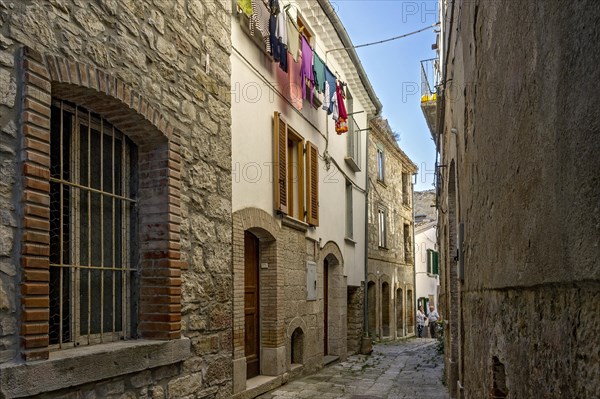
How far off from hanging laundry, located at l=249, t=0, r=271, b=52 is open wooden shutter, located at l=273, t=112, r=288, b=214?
1.20 meters

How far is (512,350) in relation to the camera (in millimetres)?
2453

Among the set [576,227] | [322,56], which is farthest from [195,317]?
[322,56]

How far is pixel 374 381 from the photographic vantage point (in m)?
Answer: 9.70

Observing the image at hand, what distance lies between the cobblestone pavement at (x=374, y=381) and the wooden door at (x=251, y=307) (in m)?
0.49

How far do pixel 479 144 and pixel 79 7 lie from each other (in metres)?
2.89

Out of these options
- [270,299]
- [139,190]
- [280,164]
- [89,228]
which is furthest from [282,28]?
[89,228]

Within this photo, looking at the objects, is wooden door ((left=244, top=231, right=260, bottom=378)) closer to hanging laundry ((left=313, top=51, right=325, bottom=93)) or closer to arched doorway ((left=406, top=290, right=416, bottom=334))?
hanging laundry ((left=313, top=51, right=325, bottom=93))

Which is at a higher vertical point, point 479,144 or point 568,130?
point 479,144

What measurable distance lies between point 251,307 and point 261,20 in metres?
3.85

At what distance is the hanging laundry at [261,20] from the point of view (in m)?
7.56

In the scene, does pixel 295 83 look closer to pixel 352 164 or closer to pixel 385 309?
pixel 352 164

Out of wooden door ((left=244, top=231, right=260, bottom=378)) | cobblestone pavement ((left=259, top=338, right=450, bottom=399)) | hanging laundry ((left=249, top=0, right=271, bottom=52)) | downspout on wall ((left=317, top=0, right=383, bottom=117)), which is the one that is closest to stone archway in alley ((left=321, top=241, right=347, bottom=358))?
cobblestone pavement ((left=259, top=338, right=450, bottom=399))

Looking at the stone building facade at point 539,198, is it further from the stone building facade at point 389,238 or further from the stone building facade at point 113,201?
the stone building facade at point 389,238

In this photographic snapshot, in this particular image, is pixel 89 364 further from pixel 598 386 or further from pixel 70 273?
pixel 598 386
